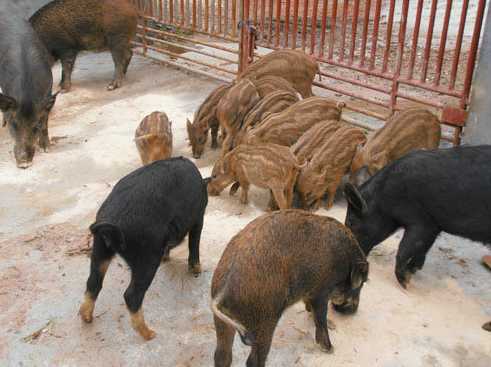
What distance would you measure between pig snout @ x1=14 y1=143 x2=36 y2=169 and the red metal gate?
2.92 metres

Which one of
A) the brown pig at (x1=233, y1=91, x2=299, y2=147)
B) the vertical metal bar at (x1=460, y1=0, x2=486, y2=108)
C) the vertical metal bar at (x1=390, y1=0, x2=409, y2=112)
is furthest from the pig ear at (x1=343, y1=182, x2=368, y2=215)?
the vertical metal bar at (x1=390, y1=0, x2=409, y2=112)

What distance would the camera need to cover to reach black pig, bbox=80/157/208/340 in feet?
10.1

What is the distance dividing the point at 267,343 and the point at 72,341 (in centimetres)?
129

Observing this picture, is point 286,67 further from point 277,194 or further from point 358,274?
point 358,274

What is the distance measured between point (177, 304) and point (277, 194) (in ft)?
4.52

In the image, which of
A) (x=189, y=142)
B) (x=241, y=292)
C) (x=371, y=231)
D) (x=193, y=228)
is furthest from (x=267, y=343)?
(x=189, y=142)

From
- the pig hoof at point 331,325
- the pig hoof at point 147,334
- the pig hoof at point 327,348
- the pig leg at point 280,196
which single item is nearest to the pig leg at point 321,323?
the pig hoof at point 327,348

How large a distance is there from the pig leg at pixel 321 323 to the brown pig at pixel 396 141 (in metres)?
1.80

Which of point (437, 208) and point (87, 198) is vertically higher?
point (437, 208)

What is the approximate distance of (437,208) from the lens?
3.69 meters

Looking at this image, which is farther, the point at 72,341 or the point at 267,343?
the point at 72,341

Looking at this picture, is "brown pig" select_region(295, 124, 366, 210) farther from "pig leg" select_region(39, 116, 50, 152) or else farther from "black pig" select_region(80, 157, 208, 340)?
"pig leg" select_region(39, 116, 50, 152)

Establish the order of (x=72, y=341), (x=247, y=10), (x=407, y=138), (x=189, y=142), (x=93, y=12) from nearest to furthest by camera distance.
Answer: (x=72, y=341) < (x=407, y=138) < (x=189, y=142) < (x=247, y=10) < (x=93, y=12)

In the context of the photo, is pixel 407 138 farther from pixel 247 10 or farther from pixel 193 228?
pixel 247 10
